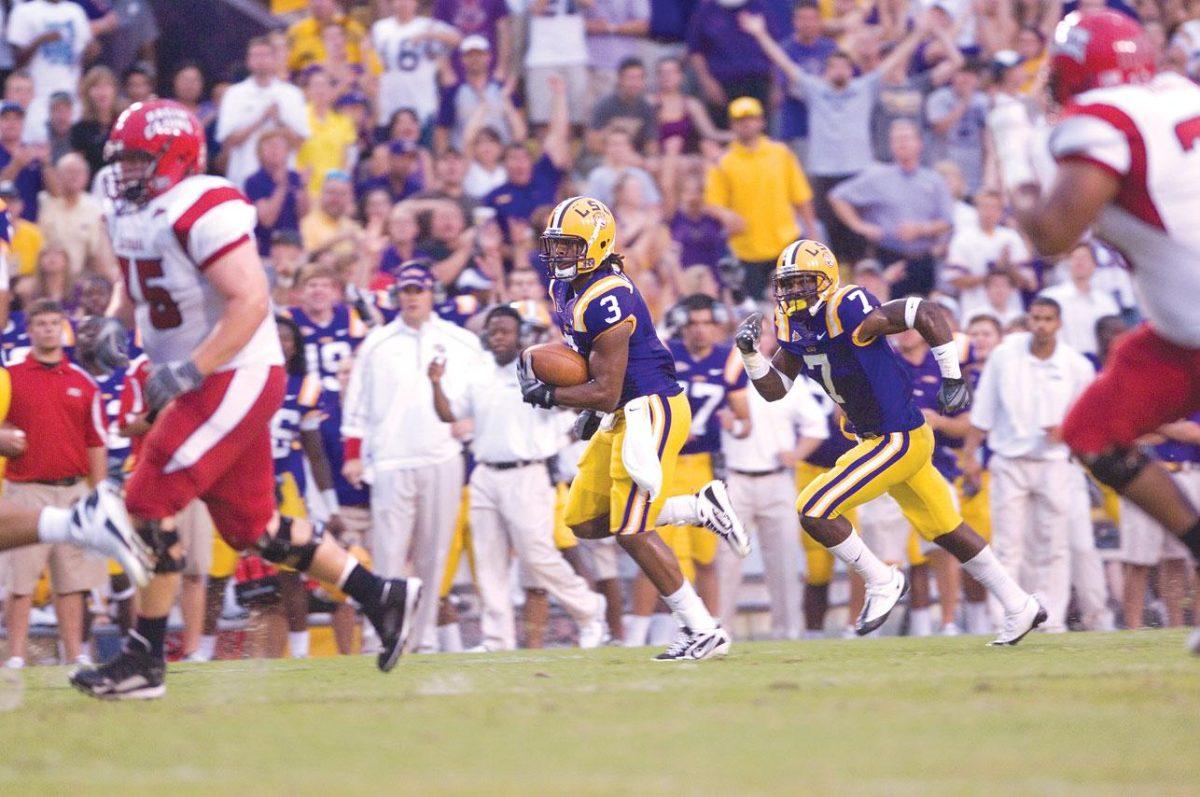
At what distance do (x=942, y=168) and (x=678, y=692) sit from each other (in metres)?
8.72

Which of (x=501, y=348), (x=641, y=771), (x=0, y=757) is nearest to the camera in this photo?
(x=641, y=771)

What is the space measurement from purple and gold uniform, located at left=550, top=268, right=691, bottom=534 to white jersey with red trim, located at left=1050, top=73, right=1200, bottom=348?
2.38m

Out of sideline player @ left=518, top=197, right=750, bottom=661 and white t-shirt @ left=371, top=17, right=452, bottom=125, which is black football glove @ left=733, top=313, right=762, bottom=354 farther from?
white t-shirt @ left=371, top=17, right=452, bottom=125

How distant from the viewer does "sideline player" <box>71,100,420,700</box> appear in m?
5.86

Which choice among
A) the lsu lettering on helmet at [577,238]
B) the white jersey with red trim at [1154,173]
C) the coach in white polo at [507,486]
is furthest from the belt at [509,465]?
the white jersey with red trim at [1154,173]

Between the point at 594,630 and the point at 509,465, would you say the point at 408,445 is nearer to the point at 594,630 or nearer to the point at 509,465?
the point at 509,465

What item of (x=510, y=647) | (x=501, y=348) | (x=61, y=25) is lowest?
(x=510, y=647)

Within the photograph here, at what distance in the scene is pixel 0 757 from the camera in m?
5.01

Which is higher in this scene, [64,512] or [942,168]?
[942,168]

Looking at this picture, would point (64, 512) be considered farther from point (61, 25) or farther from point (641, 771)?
point (61, 25)

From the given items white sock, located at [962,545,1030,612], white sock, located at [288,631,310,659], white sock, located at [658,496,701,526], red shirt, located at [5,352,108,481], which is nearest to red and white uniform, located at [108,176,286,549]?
white sock, located at [658,496,701,526]

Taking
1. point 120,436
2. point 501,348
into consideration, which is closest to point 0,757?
point 120,436

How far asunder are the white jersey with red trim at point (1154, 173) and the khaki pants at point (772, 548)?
568 centimetres

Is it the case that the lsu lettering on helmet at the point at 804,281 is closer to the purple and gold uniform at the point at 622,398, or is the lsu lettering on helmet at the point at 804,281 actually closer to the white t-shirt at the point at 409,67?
the purple and gold uniform at the point at 622,398
